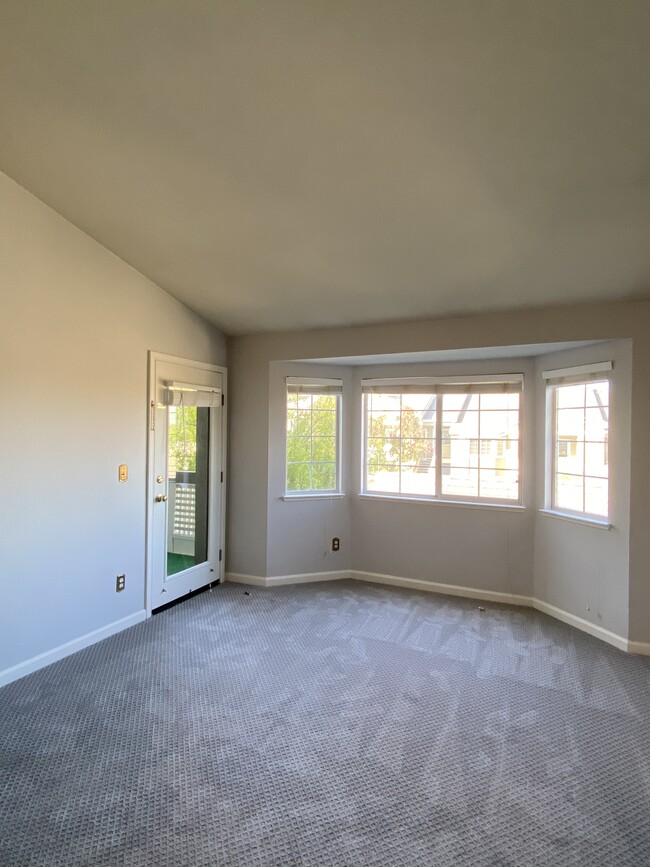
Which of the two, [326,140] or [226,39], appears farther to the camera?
[326,140]

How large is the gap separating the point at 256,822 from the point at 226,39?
305 cm

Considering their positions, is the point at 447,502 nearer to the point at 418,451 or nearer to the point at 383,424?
the point at 418,451

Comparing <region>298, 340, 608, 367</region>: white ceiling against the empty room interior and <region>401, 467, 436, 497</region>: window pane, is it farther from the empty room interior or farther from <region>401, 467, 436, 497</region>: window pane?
<region>401, 467, 436, 497</region>: window pane

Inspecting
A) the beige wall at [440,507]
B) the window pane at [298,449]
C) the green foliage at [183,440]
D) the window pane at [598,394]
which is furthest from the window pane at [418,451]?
the green foliage at [183,440]

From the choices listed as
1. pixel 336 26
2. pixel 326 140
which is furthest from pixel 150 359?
pixel 336 26

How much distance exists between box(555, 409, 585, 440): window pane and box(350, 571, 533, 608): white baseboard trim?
1470 millimetres

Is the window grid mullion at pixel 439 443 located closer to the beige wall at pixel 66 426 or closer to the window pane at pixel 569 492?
the window pane at pixel 569 492

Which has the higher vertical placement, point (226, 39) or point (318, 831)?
point (226, 39)

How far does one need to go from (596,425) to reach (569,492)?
2.01ft

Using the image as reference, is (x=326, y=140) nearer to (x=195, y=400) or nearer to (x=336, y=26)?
(x=336, y=26)

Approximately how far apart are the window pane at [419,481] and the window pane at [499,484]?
464 mm

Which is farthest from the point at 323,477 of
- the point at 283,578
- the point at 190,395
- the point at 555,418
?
the point at 555,418

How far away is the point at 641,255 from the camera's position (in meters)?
3.04

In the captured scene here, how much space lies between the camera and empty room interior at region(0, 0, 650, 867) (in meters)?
1.98
